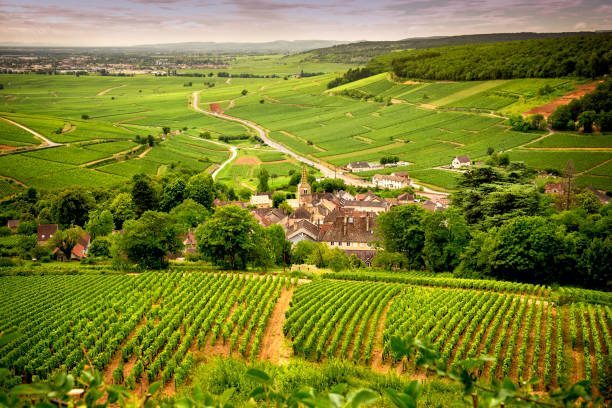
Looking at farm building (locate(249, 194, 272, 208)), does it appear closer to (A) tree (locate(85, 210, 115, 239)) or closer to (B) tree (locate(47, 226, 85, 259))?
(A) tree (locate(85, 210, 115, 239))

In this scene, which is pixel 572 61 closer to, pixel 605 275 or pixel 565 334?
pixel 605 275

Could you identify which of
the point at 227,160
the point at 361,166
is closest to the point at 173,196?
the point at 227,160

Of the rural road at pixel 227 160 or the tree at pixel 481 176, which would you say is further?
the rural road at pixel 227 160

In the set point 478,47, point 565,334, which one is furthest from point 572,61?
point 565,334

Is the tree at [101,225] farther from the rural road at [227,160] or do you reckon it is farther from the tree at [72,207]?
the rural road at [227,160]

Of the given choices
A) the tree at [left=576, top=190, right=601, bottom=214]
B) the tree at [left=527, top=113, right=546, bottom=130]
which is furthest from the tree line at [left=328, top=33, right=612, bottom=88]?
the tree at [left=576, top=190, right=601, bottom=214]

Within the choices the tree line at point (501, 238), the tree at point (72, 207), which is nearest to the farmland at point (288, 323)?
the tree line at point (501, 238)

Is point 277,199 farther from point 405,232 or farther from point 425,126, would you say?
point 425,126
